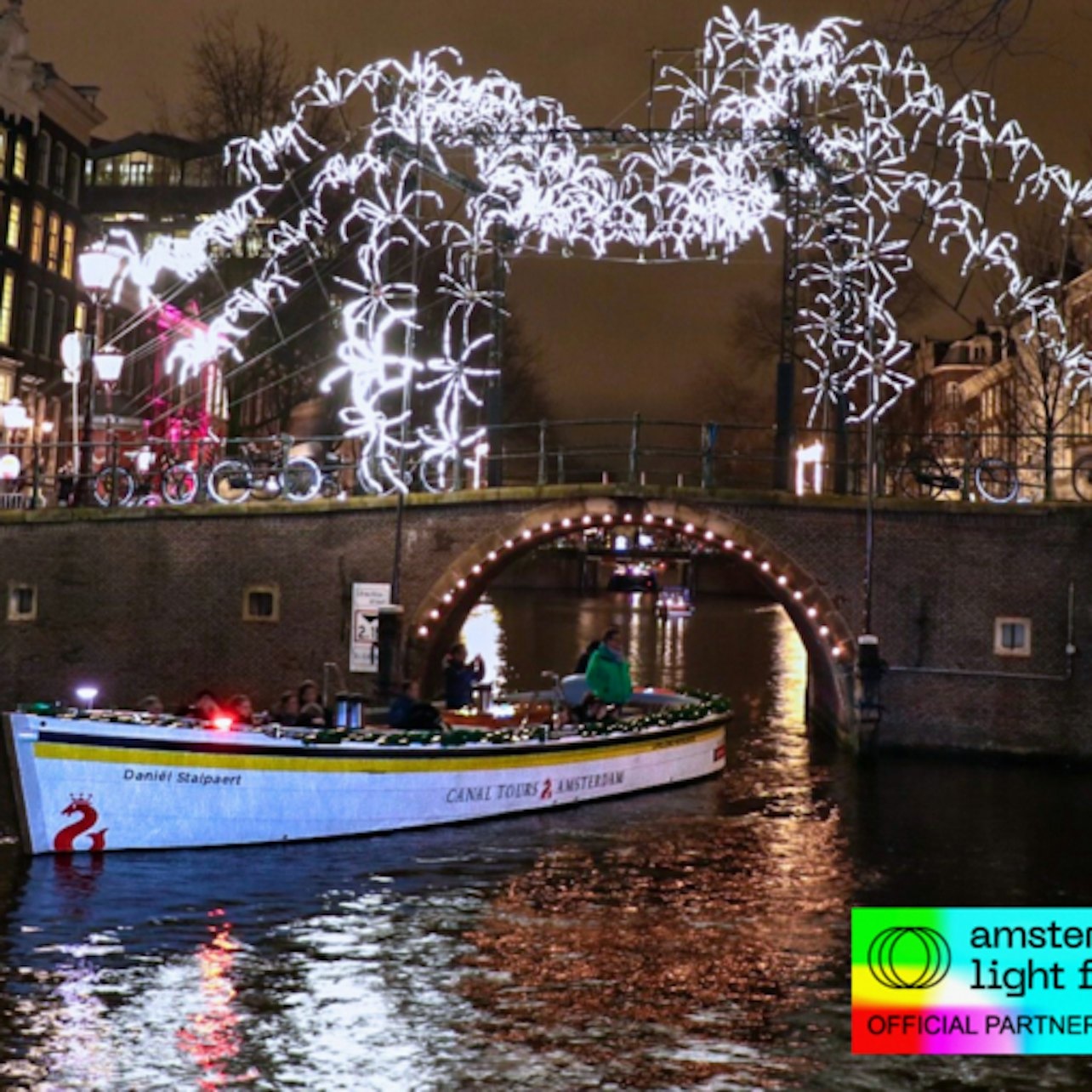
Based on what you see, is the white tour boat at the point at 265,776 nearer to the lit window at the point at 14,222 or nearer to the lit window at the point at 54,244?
the lit window at the point at 14,222

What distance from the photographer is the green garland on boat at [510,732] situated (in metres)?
15.6

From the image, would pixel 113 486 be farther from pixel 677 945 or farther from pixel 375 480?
pixel 677 945

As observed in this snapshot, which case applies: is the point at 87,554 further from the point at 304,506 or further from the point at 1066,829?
the point at 1066,829

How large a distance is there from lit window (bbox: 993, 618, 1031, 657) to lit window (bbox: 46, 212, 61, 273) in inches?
1195

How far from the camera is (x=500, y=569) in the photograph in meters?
24.6

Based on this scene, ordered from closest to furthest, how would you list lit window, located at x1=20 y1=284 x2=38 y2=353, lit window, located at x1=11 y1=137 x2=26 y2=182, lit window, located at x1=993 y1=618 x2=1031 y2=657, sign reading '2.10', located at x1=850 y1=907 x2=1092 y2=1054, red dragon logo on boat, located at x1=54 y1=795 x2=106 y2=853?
sign reading '2.10', located at x1=850 y1=907 x2=1092 y2=1054
red dragon logo on boat, located at x1=54 y1=795 x2=106 y2=853
lit window, located at x1=993 y1=618 x2=1031 y2=657
lit window, located at x1=11 y1=137 x2=26 y2=182
lit window, located at x1=20 y1=284 x2=38 y2=353

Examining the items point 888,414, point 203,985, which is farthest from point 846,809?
point 888,414

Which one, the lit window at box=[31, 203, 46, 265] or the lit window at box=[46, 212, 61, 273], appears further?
the lit window at box=[46, 212, 61, 273]

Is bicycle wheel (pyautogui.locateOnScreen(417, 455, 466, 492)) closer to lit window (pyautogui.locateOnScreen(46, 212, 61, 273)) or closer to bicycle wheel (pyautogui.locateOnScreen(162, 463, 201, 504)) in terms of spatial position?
bicycle wheel (pyautogui.locateOnScreen(162, 463, 201, 504))

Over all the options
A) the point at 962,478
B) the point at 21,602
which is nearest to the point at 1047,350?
the point at 962,478

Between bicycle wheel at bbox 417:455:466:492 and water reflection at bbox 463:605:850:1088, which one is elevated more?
bicycle wheel at bbox 417:455:466:492

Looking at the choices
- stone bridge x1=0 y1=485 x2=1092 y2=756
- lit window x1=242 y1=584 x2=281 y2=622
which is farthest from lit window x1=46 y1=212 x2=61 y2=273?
lit window x1=242 y1=584 x2=281 y2=622

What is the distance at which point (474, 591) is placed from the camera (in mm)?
24391

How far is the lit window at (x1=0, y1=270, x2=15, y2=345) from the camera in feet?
132
